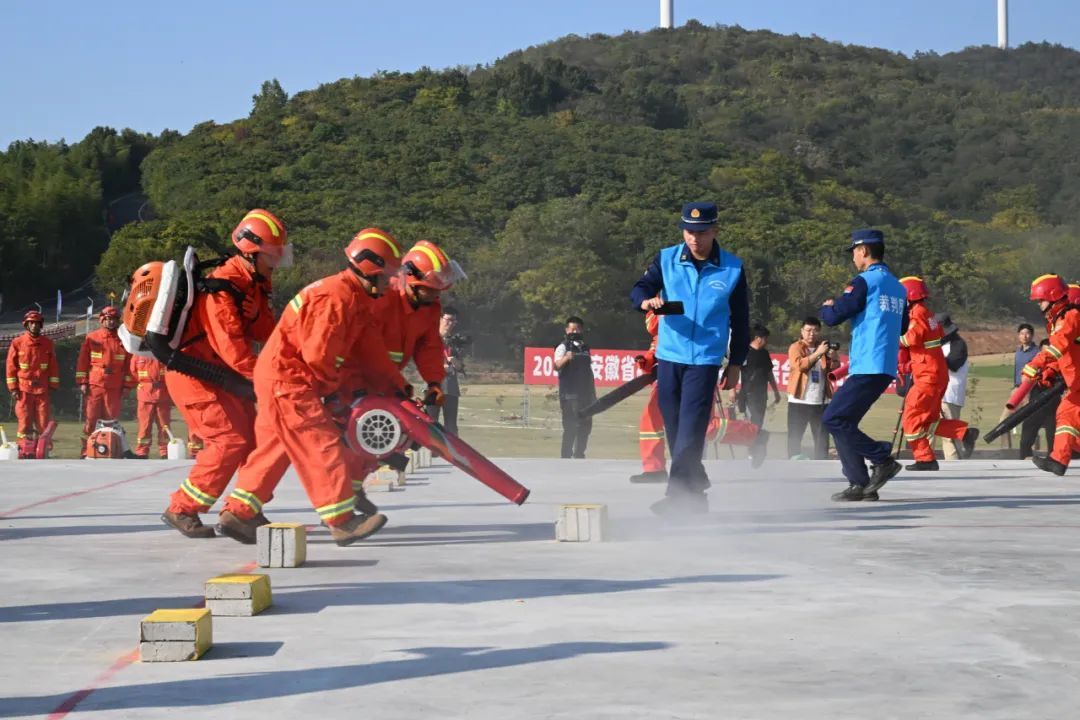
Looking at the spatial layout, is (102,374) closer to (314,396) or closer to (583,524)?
(314,396)

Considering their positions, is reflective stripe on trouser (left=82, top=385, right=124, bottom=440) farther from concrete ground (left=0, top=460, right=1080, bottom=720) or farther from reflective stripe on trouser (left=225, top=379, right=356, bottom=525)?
reflective stripe on trouser (left=225, top=379, right=356, bottom=525)

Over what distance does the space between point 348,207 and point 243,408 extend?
8634 centimetres

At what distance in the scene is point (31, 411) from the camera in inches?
861

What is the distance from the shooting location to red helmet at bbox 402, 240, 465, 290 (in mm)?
10164

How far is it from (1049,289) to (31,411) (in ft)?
46.6

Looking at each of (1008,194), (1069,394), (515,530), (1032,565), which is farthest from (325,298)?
(1008,194)

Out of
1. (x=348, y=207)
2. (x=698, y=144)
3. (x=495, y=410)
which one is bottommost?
(x=495, y=410)

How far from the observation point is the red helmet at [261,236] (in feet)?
31.8

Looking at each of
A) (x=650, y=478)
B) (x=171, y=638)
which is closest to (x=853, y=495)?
(x=650, y=478)

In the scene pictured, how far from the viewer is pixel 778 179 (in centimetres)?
10888

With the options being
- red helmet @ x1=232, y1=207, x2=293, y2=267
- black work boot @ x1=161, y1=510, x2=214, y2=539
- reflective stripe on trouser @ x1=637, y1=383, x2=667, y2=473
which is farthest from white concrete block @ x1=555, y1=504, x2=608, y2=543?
reflective stripe on trouser @ x1=637, y1=383, x2=667, y2=473

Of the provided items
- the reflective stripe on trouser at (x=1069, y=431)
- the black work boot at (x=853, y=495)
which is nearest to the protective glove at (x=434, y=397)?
the black work boot at (x=853, y=495)

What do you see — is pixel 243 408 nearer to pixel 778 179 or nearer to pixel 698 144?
pixel 778 179

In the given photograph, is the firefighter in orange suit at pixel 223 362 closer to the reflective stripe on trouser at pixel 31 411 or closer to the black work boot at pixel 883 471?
the black work boot at pixel 883 471
